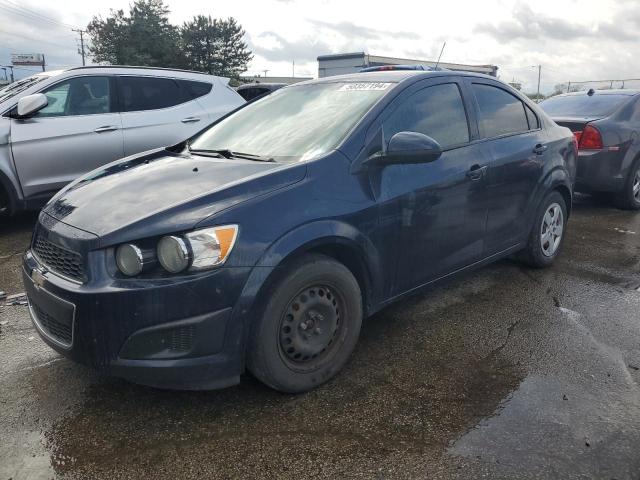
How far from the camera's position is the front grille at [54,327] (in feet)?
8.03

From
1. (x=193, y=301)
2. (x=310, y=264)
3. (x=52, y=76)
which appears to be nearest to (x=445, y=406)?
(x=310, y=264)

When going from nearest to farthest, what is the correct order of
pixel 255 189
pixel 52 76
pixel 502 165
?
pixel 255 189, pixel 502 165, pixel 52 76

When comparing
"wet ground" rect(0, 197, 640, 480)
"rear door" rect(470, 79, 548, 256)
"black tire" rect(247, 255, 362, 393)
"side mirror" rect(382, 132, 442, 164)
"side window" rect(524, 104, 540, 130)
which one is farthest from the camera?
"side window" rect(524, 104, 540, 130)

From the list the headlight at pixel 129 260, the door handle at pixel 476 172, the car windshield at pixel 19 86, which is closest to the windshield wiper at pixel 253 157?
the headlight at pixel 129 260

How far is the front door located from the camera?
312 cm

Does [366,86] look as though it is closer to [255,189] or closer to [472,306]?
[255,189]

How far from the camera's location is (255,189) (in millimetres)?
2570

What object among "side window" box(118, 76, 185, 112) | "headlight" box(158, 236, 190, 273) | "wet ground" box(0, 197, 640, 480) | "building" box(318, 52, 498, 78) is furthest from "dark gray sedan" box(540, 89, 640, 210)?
"building" box(318, 52, 498, 78)

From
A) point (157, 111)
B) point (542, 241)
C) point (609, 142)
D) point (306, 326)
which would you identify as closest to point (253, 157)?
point (306, 326)

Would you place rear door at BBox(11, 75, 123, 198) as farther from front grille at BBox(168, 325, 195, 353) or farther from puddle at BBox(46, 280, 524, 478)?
front grille at BBox(168, 325, 195, 353)

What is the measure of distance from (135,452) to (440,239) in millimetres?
2103

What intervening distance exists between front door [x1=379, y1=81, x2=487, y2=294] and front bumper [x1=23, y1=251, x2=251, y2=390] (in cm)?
111

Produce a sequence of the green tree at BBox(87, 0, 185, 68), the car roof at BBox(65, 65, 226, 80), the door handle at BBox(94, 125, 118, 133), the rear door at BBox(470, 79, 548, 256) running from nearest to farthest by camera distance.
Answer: the rear door at BBox(470, 79, 548, 256) < the door handle at BBox(94, 125, 118, 133) < the car roof at BBox(65, 65, 226, 80) < the green tree at BBox(87, 0, 185, 68)

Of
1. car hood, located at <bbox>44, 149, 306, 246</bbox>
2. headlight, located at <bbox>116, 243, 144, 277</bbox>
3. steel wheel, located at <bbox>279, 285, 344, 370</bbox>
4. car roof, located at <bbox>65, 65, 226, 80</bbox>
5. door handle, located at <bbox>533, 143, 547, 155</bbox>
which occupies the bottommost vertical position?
steel wheel, located at <bbox>279, 285, 344, 370</bbox>
